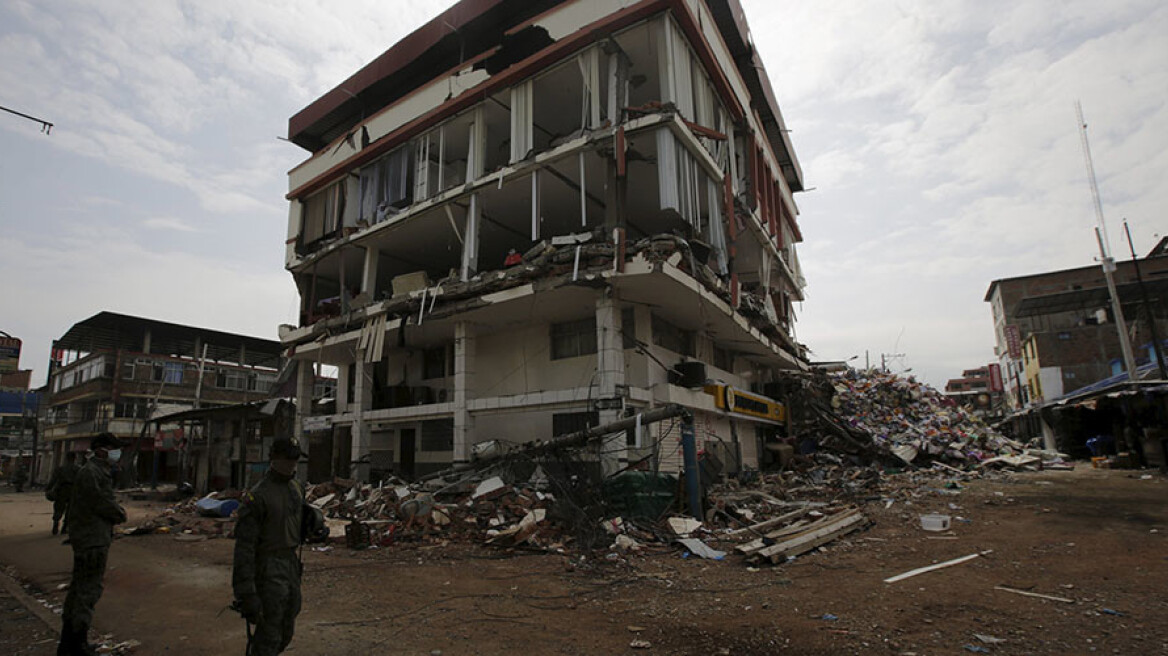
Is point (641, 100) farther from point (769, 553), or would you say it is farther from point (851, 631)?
point (851, 631)

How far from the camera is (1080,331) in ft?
135

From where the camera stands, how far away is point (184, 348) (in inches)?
1650

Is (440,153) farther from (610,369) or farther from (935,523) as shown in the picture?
(935,523)

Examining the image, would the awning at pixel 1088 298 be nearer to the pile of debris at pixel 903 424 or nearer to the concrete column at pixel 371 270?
the pile of debris at pixel 903 424

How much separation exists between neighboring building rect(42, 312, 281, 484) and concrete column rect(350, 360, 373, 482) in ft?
71.4

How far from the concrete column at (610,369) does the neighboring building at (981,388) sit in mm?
36811

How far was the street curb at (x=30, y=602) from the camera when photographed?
5777 mm

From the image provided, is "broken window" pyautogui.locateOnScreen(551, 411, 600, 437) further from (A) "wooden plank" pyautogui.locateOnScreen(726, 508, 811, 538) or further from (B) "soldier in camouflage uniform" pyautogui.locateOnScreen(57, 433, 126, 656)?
(B) "soldier in camouflage uniform" pyautogui.locateOnScreen(57, 433, 126, 656)

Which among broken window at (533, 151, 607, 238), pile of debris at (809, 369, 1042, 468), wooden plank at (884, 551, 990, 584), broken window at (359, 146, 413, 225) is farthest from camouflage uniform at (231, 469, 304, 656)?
pile of debris at (809, 369, 1042, 468)

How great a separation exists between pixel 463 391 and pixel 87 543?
32.9 ft

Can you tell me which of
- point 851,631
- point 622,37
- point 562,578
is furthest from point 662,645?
point 622,37

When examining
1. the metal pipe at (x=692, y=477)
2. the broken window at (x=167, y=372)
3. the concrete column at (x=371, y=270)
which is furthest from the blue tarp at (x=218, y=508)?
the broken window at (x=167, y=372)

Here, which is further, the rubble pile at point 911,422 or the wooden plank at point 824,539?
the rubble pile at point 911,422

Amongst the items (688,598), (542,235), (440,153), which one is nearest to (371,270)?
(440,153)
